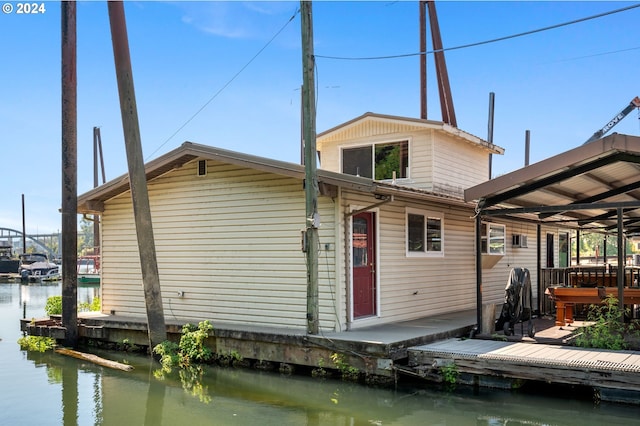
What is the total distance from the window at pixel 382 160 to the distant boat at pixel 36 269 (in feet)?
103

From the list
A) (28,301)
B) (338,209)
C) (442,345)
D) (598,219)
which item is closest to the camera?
(442,345)

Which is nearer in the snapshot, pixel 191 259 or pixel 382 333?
pixel 382 333

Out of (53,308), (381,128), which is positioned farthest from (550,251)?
(53,308)

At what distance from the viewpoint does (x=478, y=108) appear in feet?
92.7

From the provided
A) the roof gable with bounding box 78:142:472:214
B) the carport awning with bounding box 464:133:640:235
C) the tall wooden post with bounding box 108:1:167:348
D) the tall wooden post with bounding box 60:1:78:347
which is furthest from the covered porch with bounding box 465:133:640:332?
the tall wooden post with bounding box 60:1:78:347

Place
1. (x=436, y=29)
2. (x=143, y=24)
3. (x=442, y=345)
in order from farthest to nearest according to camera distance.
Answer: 1. (x=436, y=29)
2. (x=143, y=24)
3. (x=442, y=345)

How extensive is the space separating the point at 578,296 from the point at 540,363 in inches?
109

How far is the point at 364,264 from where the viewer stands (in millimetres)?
9938

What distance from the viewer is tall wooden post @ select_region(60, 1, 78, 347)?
37.6ft

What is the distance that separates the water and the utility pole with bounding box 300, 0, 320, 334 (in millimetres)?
1255

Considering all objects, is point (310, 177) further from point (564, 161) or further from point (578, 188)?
point (578, 188)

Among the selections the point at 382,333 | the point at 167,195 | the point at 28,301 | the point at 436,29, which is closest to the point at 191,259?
the point at 167,195

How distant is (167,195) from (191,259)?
149 centimetres

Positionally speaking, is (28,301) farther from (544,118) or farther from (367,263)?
(544,118)
